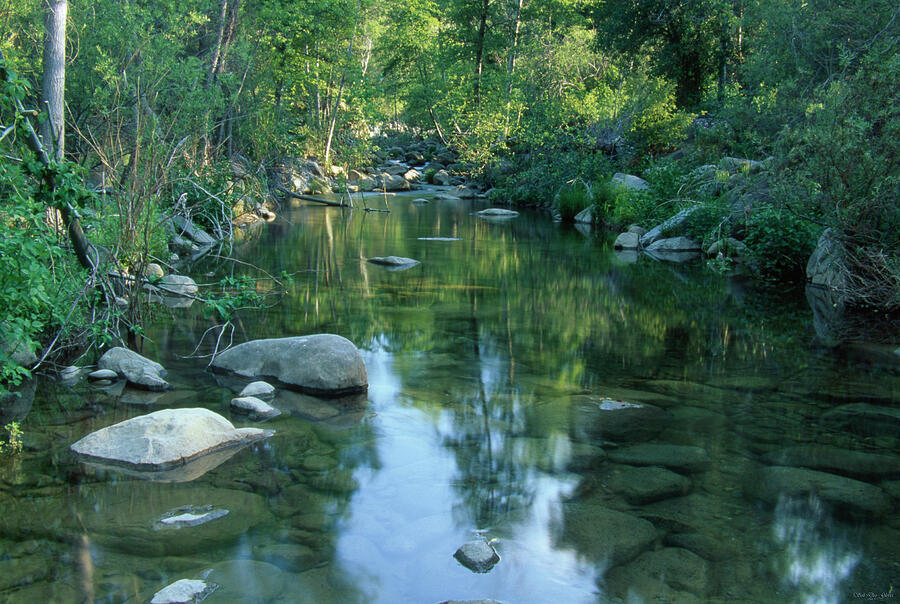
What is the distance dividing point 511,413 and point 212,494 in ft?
8.48

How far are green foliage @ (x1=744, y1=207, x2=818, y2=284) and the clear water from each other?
356cm

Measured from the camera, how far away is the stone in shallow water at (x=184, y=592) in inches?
142

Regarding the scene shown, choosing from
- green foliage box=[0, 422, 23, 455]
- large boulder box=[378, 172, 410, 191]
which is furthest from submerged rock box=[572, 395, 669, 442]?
large boulder box=[378, 172, 410, 191]

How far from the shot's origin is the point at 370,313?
9938 mm

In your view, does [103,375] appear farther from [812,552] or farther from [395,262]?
[395,262]

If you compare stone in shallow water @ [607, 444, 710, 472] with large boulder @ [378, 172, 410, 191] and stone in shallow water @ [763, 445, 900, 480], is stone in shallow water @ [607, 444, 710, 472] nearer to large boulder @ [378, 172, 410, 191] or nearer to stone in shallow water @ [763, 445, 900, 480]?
stone in shallow water @ [763, 445, 900, 480]

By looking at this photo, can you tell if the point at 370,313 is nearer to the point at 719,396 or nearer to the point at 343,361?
the point at 343,361

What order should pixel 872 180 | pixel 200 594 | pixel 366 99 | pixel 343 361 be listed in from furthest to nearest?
pixel 366 99, pixel 872 180, pixel 343 361, pixel 200 594

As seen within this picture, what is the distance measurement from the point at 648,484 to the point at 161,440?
3.27 m

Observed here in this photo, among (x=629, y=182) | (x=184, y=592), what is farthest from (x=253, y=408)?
(x=629, y=182)

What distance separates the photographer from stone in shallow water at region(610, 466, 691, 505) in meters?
4.82

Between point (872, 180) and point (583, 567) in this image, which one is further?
point (872, 180)

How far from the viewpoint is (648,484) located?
196 inches

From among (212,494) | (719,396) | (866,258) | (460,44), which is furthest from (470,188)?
(212,494)
